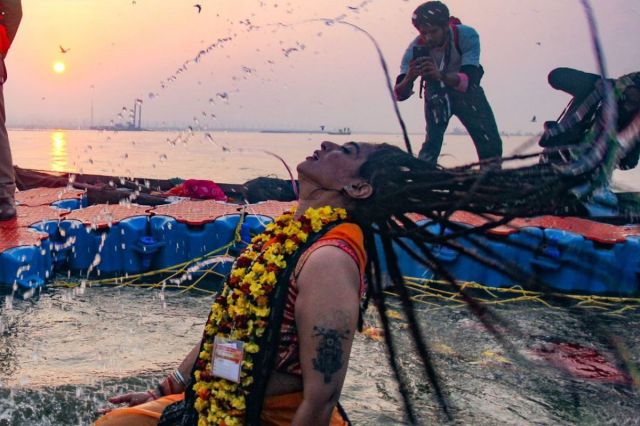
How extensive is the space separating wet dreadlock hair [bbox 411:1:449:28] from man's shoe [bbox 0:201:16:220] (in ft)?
17.5

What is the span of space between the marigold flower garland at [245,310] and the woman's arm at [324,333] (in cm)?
18

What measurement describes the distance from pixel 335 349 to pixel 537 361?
10.4 feet

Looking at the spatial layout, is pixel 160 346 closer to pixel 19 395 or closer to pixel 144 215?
pixel 19 395

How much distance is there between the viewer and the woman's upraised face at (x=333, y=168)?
2.31 metres

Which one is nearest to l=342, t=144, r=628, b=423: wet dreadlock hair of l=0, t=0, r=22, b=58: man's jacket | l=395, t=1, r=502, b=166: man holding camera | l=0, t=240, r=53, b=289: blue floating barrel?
l=0, t=240, r=53, b=289: blue floating barrel

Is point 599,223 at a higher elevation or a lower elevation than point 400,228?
lower

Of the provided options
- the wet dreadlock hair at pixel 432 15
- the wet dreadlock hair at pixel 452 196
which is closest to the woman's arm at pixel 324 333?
the wet dreadlock hair at pixel 452 196

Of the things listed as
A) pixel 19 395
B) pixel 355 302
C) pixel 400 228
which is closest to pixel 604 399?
pixel 400 228

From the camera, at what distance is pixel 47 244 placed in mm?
6215

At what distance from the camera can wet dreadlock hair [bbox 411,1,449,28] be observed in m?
8.12

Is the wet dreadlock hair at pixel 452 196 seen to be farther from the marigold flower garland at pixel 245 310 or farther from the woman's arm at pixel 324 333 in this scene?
the woman's arm at pixel 324 333

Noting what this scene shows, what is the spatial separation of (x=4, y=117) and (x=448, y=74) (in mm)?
5286

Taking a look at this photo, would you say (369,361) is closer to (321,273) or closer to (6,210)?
(321,273)

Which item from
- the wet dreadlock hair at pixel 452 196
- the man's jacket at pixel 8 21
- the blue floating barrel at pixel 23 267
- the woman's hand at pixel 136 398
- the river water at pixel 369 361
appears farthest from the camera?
the man's jacket at pixel 8 21
